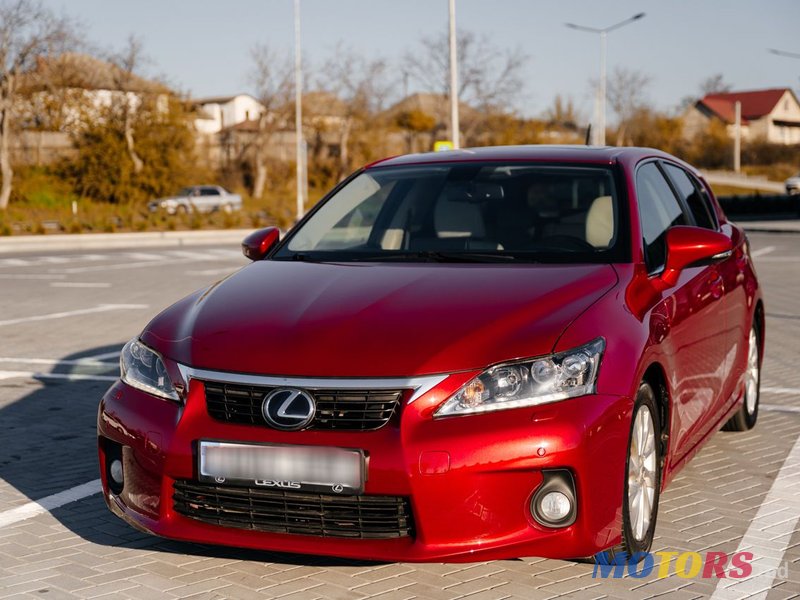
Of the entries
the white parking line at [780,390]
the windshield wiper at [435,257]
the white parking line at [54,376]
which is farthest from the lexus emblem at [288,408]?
the white parking line at [780,390]

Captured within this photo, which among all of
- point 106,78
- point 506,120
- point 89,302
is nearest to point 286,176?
point 106,78

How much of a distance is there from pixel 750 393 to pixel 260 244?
9.66ft

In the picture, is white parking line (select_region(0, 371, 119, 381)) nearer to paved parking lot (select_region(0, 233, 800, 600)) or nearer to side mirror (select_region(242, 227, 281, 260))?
paved parking lot (select_region(0, 233, 800, 600))

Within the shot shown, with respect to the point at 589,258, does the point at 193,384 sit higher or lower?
lower

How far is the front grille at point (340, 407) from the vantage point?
145 inches

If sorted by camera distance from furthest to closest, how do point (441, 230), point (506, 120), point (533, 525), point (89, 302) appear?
1. point (506, 120)
2. point (89, 302)
3. point (441, 230)
4. point (533, 525)

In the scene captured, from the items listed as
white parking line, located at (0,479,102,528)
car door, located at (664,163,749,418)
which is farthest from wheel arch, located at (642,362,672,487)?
white parking line, located at (0,479,102,528)

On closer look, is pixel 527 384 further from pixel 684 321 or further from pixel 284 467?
pixel 684 321

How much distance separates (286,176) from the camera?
59.8 m

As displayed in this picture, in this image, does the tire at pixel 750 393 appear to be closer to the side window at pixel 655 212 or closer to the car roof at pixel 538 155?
the side window at pixel 655 212

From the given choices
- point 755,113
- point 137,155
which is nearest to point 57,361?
point 137,155

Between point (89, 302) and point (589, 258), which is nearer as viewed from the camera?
point (589, 258)

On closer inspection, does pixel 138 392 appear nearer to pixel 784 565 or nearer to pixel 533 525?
pixel 533 525

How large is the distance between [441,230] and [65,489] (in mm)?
2092
